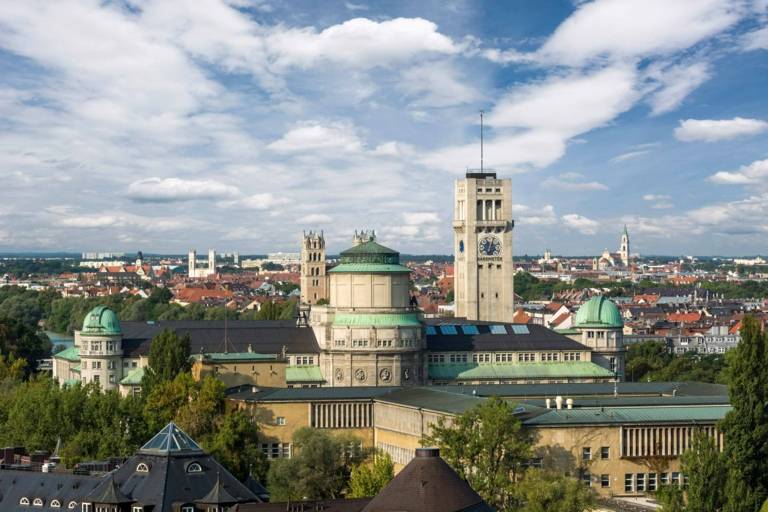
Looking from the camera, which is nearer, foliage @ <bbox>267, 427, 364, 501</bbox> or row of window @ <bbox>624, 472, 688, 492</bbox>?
row of window @ <bbox>624, 472, 688, 492</bbox>

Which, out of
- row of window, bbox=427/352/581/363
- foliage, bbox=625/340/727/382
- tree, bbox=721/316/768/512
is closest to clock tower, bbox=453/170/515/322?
foliage, bbox=625/340/727/382

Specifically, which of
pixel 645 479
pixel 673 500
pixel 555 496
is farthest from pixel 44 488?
pixel 645 479

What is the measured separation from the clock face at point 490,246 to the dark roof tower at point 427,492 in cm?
10149

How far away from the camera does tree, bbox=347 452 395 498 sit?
8206cm

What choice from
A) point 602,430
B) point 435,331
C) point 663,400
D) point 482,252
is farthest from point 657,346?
point 602,430

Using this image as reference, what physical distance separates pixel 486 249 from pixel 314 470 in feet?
250

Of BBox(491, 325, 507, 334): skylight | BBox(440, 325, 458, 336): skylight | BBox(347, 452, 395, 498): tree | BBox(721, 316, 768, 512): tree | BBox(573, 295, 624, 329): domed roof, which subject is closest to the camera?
BBox(721, 316, 768, 512): tree

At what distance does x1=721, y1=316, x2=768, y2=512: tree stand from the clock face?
3266 inches

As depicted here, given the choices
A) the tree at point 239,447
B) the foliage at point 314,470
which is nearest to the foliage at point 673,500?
the foliage at point 314,470

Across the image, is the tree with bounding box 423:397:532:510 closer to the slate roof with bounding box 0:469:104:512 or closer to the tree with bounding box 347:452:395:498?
the tree with bounding box 347:452:395:498

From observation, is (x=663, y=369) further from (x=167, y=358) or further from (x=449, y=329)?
(x=167, y=358)

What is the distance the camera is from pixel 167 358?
113m

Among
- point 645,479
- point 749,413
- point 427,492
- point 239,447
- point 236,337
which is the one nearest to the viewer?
point 427,492

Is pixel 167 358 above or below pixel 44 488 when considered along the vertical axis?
above
